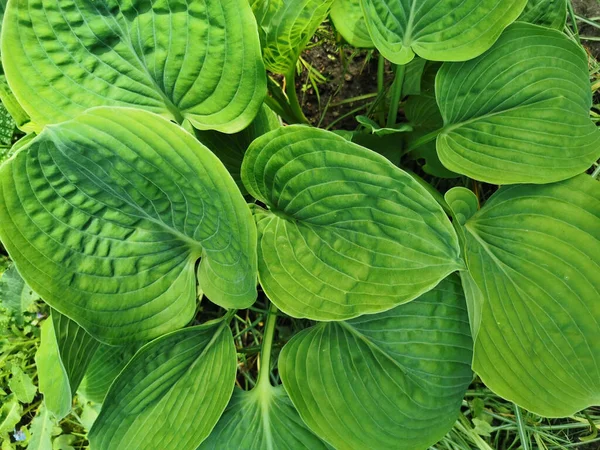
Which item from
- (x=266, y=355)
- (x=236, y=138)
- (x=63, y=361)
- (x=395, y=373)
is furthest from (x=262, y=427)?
(x=236, y=138)

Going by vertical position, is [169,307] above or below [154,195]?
below

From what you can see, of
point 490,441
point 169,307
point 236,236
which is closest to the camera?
point 236,236

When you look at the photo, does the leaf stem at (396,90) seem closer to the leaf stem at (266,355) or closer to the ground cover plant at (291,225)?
the ground cover plant at (291,225)

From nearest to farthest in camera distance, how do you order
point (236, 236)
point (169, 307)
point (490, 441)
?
point (236, 236)
point (169, 307)
point (490, 441)

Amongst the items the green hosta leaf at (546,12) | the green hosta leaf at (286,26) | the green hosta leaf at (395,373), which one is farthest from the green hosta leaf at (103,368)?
the green hosta leaf at (546,12)

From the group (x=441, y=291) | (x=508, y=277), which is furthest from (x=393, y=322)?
(x=508, y=277)

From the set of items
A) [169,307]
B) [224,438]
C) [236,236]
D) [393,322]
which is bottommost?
[224,438]

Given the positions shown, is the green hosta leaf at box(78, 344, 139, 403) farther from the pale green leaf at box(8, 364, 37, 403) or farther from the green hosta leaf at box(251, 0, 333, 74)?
the green hosta leaf at box(251, 0, 333, 74)

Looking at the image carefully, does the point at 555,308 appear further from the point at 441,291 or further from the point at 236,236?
the point at 236,236
